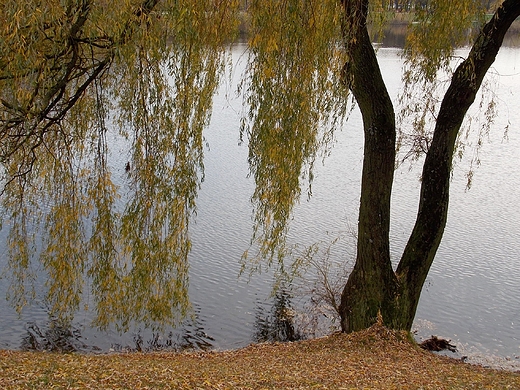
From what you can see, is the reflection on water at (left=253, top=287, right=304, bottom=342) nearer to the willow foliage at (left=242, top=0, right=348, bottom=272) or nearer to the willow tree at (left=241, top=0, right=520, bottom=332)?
the willow tree at (left=241, top=0, right=520, bottom=332)

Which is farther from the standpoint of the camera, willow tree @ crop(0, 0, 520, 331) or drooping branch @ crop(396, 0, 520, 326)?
drooping branch @ crop(396, 0, 520, 326)

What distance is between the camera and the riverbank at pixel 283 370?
12.5ft

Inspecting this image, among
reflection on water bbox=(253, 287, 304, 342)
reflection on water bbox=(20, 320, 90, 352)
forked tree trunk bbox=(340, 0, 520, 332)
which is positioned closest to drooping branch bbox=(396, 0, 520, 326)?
forked tree trunk bbox=(340, 0, 520, 332)

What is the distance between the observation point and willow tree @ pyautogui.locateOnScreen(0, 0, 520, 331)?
5.10 meters

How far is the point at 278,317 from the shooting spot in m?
7.84

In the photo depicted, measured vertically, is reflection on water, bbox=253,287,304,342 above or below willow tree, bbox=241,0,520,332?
below

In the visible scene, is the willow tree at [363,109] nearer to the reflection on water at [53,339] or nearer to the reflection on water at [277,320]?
the reflection on water at [277,320]

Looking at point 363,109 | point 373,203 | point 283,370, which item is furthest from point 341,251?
point 283,370

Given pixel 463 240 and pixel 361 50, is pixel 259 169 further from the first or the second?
pixel 463 240

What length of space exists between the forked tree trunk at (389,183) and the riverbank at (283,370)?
1.03ft

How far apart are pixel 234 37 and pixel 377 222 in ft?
7.09

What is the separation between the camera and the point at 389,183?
5891mm

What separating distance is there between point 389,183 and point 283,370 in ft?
7.12

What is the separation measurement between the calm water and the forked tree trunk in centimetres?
168
